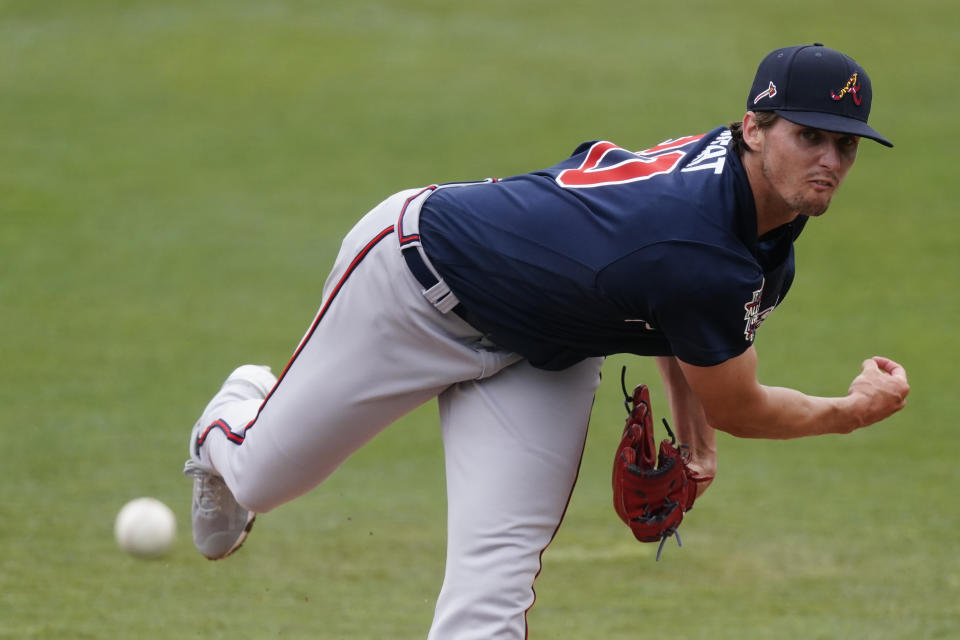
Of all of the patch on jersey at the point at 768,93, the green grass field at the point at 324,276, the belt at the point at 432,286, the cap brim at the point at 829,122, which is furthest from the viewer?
the green grass field at the point at 324,276

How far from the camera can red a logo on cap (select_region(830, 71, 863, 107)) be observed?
3490 millimetres

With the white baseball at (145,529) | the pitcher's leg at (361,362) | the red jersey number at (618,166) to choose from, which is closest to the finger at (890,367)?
the red jersey number at (618,166)

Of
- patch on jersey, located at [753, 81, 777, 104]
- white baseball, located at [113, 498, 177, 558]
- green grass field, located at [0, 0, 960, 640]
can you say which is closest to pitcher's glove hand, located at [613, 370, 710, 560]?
patch on jersey, located at [753, 81, 777, 104]

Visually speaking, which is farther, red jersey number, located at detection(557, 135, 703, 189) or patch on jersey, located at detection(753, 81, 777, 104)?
red jersey number, located at detection(557, 135, 703, 189)

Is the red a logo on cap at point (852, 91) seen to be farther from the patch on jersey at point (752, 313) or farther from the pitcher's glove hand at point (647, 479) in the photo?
the pitcher's glove hand at point (647, 479)

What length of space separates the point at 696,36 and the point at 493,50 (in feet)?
9.80

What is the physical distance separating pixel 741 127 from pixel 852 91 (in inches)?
16.0

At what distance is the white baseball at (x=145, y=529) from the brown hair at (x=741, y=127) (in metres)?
3.21

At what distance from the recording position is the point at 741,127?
385cm

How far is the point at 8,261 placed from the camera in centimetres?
1211

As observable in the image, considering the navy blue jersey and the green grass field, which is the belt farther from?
the green grass field

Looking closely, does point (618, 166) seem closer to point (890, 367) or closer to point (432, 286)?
point (432, 286)

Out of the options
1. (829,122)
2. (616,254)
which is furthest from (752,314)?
(829,122)

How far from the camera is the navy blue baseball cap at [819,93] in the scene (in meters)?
3.47
